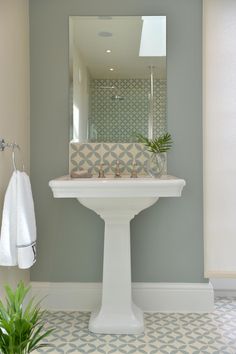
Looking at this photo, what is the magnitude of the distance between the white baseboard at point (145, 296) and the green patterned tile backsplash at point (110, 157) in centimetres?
82

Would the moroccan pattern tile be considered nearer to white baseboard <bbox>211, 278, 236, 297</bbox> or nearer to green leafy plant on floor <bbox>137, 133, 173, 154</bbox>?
white baseboard <bbox>211, 278, 236, 297</bbox>

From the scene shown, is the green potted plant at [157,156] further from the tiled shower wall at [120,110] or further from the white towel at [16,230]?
the white towel at [16,230]

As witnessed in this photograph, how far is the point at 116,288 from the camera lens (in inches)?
92.4

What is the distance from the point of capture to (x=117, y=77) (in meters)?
2.68

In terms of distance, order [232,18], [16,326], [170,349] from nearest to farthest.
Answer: [16,326]
[170,349]
[232,18]

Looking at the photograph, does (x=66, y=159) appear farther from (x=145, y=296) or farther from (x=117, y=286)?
(x=145, y=296)

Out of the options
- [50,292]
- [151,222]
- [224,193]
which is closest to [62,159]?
[151,222]

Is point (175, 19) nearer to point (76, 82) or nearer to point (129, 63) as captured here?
point (129, 63)

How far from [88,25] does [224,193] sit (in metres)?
1.52

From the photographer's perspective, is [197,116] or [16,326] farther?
[197,116]

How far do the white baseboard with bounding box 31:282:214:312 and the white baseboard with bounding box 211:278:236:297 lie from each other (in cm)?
29

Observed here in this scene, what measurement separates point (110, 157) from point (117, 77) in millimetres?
567

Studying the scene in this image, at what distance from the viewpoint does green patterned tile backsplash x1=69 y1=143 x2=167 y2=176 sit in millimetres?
2707

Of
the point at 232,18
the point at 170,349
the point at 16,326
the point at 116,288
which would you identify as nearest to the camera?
the point at 16,326
